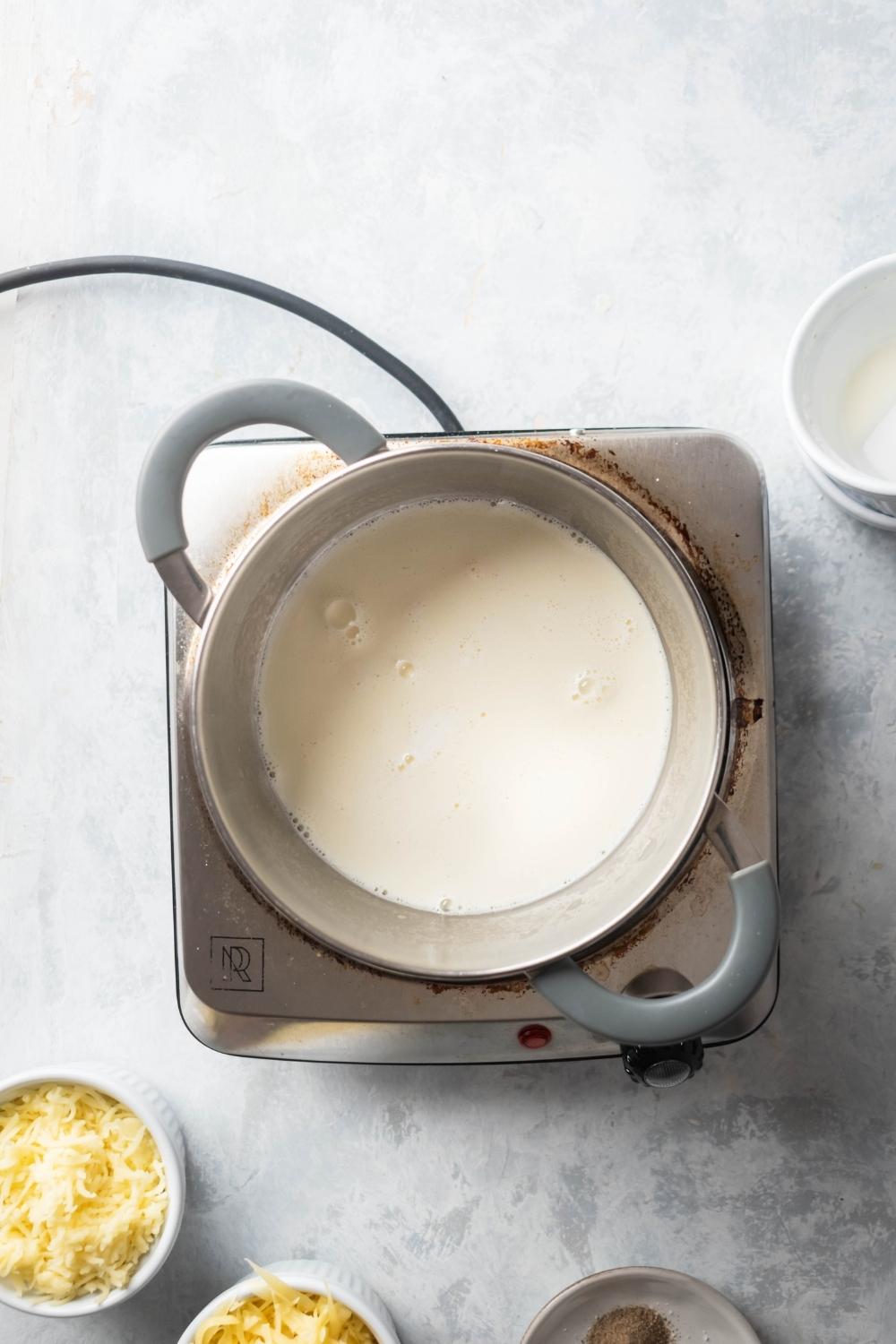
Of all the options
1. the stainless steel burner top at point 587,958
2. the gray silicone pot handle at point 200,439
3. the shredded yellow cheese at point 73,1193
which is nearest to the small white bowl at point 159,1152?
the shredded yellow cheese at point 73,1193

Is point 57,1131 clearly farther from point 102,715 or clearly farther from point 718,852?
point 718,852

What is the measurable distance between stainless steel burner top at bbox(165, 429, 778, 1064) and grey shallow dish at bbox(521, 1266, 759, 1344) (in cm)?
22

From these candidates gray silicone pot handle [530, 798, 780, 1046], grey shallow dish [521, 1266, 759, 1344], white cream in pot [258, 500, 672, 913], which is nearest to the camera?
gray silicone pot handle [530, 798, 780, 1046]

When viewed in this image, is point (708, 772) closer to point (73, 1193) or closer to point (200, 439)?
point (200, 439)

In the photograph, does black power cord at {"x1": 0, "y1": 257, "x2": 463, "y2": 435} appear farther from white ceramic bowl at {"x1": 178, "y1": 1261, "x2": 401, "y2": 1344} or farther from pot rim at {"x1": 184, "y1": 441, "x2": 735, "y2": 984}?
white ceramic bowl at {"x1": 178, "y1": 1261, "x2": 401, "y2": 1344}

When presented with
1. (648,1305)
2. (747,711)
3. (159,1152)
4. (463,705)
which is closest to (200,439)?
(463,705)

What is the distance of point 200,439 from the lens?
569mm

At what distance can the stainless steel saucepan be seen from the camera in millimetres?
563

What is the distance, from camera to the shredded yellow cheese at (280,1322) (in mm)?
720

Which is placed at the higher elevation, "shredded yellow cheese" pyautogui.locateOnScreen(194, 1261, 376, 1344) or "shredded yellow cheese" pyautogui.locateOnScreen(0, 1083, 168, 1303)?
"shredded yellow cheese" pyautogui.locateOnScreen(0, 1083, 168, 1303)

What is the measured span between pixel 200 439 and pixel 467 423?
26cm

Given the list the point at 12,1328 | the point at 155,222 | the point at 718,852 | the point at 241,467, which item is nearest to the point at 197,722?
the point at 241,467

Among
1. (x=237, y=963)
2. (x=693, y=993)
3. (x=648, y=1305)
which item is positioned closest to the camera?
(x=693, y=993)

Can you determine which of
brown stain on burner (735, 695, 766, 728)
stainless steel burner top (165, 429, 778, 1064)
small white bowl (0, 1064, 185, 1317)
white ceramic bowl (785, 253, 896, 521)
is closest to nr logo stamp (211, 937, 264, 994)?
stainless steel burner top (165, 429, 778, 1064)
